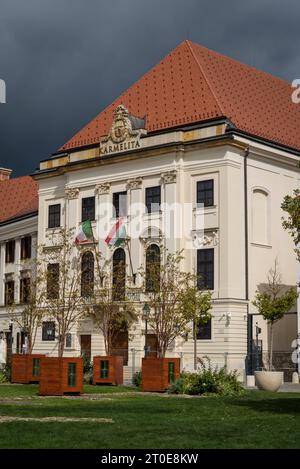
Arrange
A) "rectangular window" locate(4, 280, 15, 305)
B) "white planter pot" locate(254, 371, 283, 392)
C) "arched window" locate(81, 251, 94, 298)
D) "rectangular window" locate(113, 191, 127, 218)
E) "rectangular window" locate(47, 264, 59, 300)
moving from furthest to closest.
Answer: "rectangular window" locate(4, 280, 15, 305) → "rectangular window" locate(113, 191, 127, 218) → "arched window" locate(81, 251, 94, 298) → "rectangular window" locate(47, 264, 59, 300) → "white planter pot" locate(254, 371, 283, 392)

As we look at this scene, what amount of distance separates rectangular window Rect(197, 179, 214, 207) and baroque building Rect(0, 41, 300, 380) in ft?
0.22

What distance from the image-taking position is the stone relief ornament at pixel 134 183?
2114 inches

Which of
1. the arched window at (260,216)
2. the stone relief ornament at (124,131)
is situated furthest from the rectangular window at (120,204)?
the arched window at (260,216)

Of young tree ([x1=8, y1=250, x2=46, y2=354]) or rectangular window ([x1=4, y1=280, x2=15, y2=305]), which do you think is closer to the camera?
young tree ([x1=8, y1=250, x2=46, y2=354])

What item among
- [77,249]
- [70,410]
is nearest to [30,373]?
[70,410]

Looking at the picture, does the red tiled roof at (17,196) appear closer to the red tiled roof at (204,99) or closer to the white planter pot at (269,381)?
the red tiled roof at (204,99)

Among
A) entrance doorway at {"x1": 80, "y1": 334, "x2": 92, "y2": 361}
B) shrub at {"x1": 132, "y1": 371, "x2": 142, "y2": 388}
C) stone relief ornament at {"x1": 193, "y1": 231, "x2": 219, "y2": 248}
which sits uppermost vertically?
stone relief ornament at {"x1": 193, "y1": 231, "x2": 219, "y2": 248}

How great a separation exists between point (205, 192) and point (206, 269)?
15.2ft

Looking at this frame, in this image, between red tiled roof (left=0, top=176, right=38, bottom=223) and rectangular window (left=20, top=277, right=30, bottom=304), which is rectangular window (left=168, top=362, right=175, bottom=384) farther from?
red tiled roof (left=0, top=176, right=38, bottom=223)

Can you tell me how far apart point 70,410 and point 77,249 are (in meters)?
33.6

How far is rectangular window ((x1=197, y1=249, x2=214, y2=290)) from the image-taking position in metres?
50.0

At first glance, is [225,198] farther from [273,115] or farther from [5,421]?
[5,421]

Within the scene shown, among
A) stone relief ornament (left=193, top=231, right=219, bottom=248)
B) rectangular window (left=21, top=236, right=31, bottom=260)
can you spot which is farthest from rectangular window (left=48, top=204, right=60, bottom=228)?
stone relief ornament (left=193, top=231, right=219, bottom=248)

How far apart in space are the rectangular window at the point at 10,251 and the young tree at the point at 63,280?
10.7m
